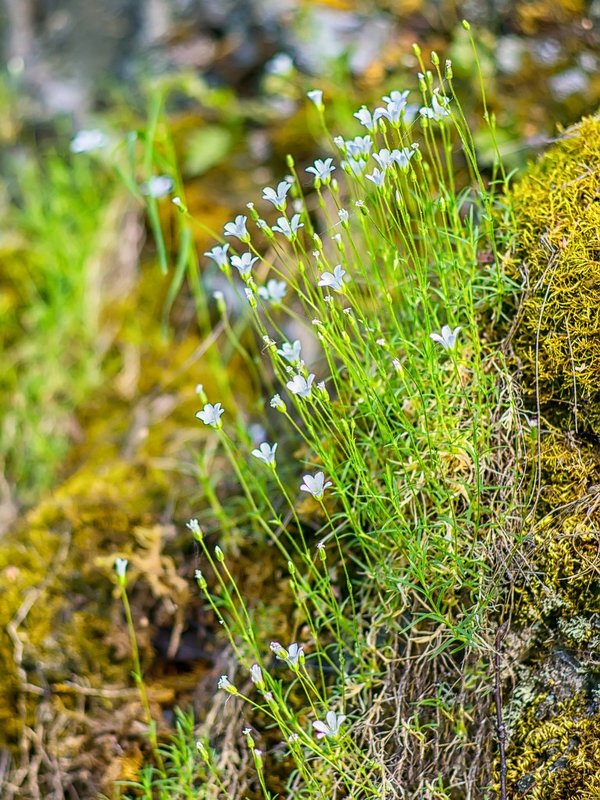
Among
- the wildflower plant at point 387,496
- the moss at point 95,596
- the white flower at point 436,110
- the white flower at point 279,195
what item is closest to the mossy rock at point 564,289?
the wildflower plant at point 387,496

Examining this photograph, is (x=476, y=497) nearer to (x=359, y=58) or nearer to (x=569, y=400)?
(x=569, y=400)

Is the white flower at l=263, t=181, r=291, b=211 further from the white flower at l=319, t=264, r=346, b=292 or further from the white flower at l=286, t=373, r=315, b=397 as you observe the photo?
the white flower at l=286, t=373, r=315, b=397

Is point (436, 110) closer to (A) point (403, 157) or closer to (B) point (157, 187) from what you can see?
(A) point (403, 157)

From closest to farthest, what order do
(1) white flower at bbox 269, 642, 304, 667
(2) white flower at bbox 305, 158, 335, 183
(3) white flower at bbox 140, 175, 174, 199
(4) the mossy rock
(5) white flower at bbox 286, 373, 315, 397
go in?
1. (1) white flower at bbox 269, 642, 304, 667
2. (5) white flower at bbox 286, 373, 315, 397
3. (2) white flower at bbox 305, 158, 335, 183
4. (4) the mossy rock
5. (3) white flower at bbox 140, 175, 174, 199

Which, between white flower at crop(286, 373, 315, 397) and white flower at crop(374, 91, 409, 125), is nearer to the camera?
white flower at crop(286, 373, 315, 397)

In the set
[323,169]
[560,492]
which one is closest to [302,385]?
[323,169]

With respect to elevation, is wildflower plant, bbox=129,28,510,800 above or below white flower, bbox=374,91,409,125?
below

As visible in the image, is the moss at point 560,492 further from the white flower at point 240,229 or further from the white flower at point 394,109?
the white flower at point 240,229

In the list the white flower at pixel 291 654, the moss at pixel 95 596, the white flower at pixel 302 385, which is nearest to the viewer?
the white flower at pixel 291 654

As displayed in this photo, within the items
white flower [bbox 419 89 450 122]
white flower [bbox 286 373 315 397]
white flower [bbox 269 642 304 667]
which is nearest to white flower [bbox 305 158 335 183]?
white flower [bbox 419 89 450 122]
